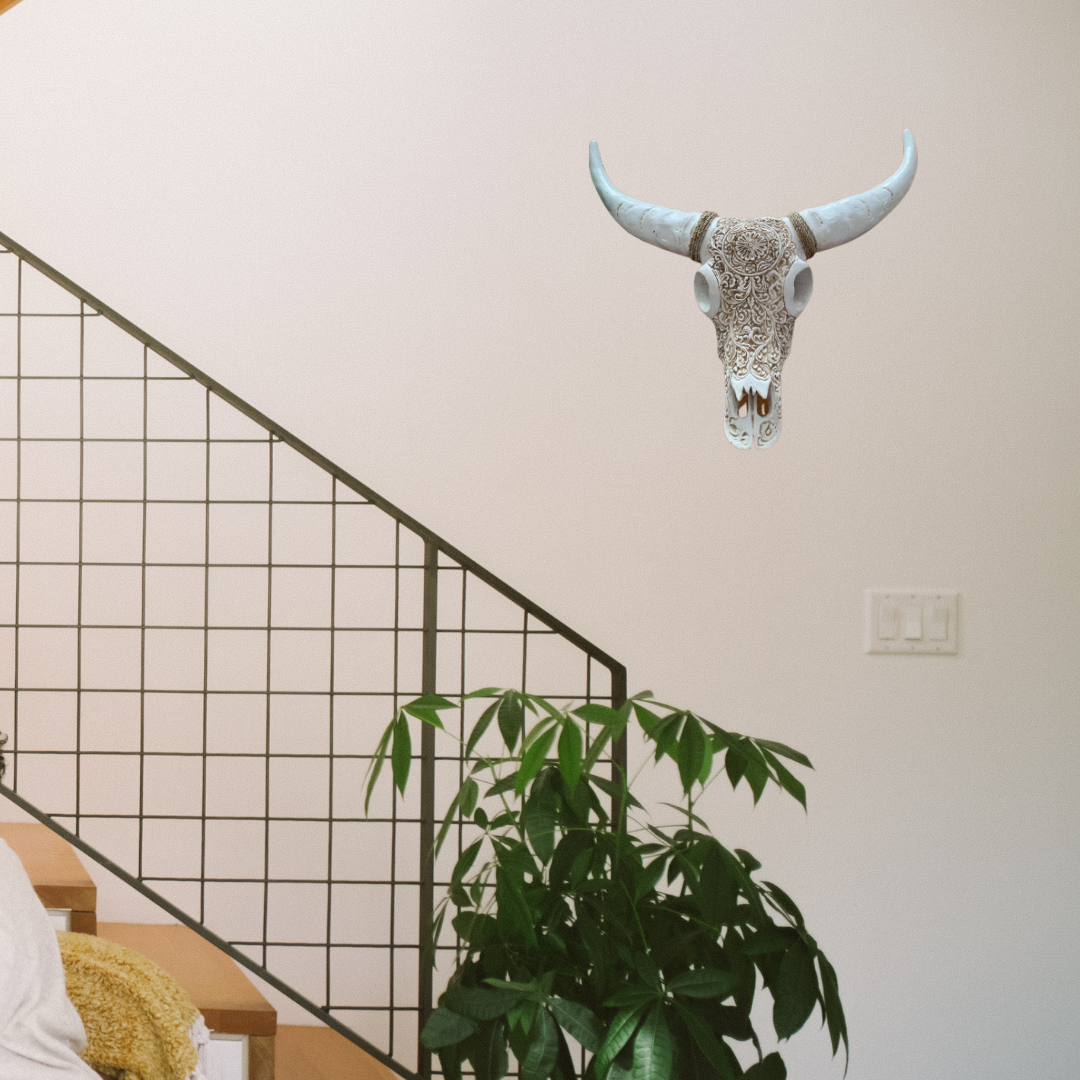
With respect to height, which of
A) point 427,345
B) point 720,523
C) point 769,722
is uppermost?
point 427,345

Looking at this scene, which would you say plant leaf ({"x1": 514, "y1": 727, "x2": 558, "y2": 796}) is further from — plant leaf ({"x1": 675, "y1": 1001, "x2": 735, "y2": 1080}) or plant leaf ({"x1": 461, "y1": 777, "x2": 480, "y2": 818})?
plant leaf ({"x1": 675, "y1": 1001, "x2": 735, "y2": 1080})

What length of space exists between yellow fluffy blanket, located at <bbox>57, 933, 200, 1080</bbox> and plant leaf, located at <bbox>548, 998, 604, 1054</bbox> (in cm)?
56

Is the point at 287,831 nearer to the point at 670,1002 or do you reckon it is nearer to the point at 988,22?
the point at 670,1002

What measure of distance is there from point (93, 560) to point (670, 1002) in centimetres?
178

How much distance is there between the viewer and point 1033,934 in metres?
2.32

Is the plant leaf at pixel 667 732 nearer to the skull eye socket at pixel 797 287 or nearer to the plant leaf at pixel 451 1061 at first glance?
the plant leaf at pixel 451 1061

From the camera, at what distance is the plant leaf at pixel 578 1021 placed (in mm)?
1297

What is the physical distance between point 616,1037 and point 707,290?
1.09 metres

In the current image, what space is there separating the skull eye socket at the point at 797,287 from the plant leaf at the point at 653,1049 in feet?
3.40

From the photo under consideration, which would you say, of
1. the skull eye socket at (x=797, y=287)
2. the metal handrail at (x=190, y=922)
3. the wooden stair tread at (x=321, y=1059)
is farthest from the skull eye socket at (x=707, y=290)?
the wooden stair tread at (x=321, y=1059)

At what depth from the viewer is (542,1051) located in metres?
1.27

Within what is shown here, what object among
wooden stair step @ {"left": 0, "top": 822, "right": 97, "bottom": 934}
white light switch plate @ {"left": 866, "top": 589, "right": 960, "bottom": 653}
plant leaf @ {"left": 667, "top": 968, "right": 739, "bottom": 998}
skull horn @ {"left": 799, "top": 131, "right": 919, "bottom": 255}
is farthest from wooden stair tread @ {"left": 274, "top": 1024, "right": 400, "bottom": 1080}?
skull horn @ {"left": 799, "top": 131, "right": 919, "bottom": 255}

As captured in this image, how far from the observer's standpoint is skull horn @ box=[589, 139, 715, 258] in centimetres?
158

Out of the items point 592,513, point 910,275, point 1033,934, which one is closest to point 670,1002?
point 592,513
